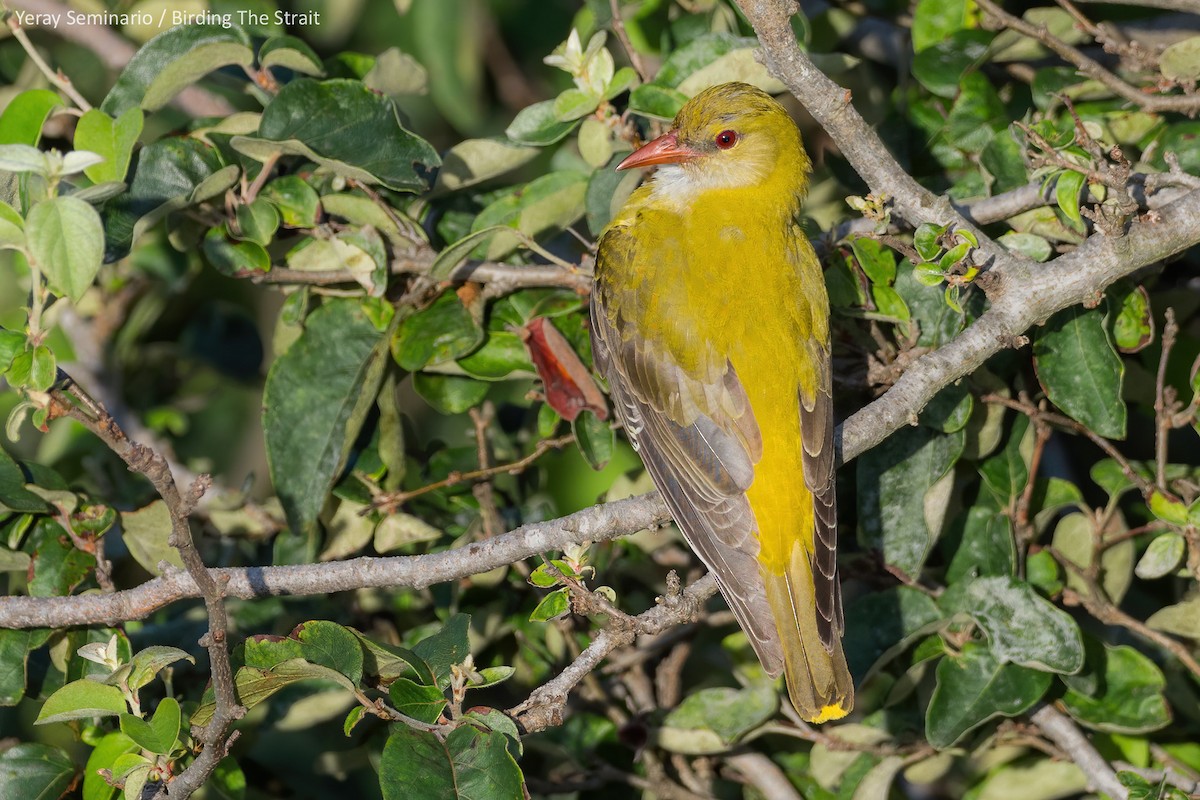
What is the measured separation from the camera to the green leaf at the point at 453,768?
2541 mm

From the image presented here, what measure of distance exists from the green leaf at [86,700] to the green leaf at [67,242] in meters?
0.83

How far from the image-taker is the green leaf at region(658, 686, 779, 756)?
3.43m

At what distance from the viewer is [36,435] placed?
544cm

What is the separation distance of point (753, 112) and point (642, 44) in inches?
31.4

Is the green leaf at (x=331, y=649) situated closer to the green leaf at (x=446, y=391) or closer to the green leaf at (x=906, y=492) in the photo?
the green leaf at (x=446, y=391)

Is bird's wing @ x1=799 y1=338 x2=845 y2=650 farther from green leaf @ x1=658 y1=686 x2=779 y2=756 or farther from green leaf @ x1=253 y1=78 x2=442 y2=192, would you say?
green leaf @ x1=253 y1=78 x2=442 y2=192

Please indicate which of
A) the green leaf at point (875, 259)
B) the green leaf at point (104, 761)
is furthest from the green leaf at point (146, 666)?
the green leaf at point (875, 259)

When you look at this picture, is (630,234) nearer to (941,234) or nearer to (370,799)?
(941,234)

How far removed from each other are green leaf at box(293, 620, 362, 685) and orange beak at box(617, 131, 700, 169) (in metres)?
1.71

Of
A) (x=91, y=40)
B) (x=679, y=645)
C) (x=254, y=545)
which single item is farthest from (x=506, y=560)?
Answer: (x=91, y=40)

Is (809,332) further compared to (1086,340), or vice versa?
(809,332)

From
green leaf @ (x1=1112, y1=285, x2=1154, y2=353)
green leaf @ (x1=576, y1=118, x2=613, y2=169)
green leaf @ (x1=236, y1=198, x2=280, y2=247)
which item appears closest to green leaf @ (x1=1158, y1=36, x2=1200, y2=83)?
green leaf @ (x1=1112, y1=285, x2=1154, y2=353)

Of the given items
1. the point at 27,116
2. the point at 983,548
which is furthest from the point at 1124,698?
the point at 27,116

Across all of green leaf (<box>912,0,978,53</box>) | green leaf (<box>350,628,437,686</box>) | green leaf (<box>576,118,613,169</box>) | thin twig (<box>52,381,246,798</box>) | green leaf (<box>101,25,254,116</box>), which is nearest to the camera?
thin twig (<box>52,381,246,798</box>)
